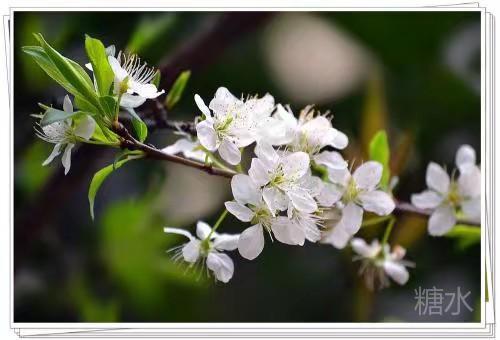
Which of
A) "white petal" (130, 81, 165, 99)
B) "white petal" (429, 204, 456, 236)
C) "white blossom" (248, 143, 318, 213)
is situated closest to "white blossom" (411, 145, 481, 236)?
"white petal" (429, 204, 456, 236)

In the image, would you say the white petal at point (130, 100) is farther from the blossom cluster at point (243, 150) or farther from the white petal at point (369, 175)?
the white petal at point (369, 175)

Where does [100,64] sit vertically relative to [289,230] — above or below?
above

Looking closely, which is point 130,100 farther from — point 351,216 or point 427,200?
point 427,200

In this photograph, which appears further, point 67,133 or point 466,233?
point 466,233

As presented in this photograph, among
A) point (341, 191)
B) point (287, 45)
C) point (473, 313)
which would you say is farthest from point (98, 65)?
point (287, 45)

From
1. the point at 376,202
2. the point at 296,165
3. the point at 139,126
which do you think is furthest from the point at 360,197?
the point at 139,126

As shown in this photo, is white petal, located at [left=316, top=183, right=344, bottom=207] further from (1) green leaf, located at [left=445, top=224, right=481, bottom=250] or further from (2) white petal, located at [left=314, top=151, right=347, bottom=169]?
(1) green leaf, located at [left=445, top=224, right=481, bottom=250]
